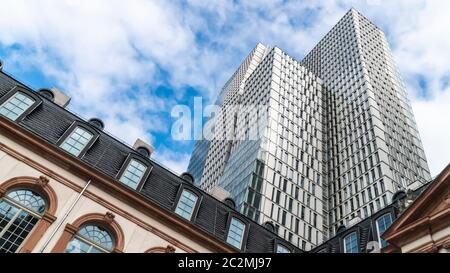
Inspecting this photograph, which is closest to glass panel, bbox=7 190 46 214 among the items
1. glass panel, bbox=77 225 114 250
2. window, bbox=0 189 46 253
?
window, bbox=0 189 46 253

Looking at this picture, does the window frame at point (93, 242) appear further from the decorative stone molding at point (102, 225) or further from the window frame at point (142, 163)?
the window frame at point (142, 163)

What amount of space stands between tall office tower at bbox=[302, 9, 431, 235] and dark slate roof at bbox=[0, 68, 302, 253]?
42.9 metres

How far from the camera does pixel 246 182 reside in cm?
7369

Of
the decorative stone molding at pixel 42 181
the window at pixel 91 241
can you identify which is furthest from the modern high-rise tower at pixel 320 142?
the decorative stone molding at pixel 42 181

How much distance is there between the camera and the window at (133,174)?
1000 inches

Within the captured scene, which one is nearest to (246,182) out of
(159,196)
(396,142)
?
(396,142)

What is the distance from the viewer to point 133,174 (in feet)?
85.8

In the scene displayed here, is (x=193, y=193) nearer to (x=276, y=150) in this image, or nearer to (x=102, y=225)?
(x=102, y=225)

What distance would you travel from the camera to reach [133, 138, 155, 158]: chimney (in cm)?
2954

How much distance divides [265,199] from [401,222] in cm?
5055

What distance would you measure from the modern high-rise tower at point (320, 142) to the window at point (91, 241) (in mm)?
45140

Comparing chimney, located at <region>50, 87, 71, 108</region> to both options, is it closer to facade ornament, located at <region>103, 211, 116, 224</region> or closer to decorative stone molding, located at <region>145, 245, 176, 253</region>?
facade ornament, located at <region>103, 211, 116, 224</region>
